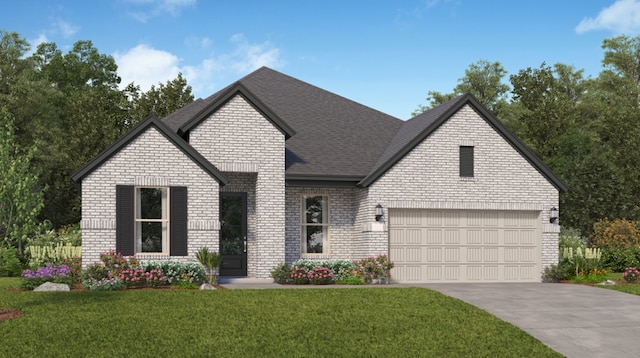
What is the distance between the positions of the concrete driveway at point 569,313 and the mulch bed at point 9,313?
1005 cm

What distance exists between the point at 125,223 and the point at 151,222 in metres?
0.80

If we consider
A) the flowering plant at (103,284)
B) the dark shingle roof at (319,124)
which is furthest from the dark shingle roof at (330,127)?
the flowering plant at (103,284)

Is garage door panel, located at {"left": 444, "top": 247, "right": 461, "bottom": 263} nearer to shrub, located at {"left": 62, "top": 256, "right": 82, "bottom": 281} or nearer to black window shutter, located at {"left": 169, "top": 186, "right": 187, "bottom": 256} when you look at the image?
black window shutter, located at {"left": 169, "top": 186, "right": 187, "bottom": 256}

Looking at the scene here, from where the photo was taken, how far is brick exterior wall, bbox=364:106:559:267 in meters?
Answer: 23.5

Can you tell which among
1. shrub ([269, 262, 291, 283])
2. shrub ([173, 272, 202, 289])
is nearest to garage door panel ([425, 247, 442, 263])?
shrub ([269, 262, 291, 283])

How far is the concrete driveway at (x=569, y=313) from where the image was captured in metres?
13.8

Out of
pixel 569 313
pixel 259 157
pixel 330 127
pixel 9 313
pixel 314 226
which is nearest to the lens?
pixel 9 313

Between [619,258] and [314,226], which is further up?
[314,226]

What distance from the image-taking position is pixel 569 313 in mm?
16609

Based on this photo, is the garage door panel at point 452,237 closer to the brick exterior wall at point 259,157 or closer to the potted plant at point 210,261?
the brick exterior wall at point 259,157

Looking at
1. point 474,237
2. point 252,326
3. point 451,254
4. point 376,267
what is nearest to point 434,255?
point 451,254

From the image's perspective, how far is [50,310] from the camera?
15.6 metres

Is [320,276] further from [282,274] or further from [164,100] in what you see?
[164,100]

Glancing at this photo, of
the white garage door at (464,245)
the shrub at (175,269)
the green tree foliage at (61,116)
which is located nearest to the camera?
the shrub at (175,269)
